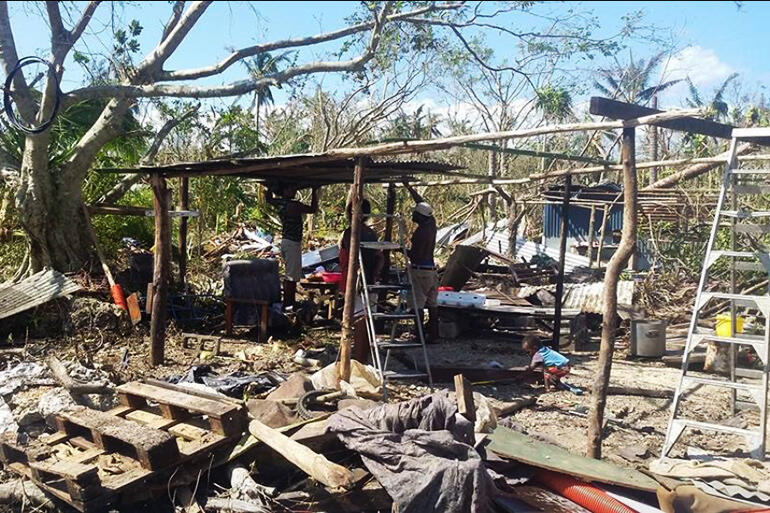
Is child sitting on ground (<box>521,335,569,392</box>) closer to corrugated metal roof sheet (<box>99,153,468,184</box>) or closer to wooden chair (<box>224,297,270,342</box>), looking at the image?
corrugated metal roof sheet (<box>99,153,468,184</box>)

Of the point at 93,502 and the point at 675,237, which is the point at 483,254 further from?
the point at 93,502

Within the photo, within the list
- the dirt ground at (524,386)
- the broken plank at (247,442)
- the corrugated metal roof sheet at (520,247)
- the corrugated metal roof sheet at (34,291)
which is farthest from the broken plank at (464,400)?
the corrugated metal roof sheet at (520,247)

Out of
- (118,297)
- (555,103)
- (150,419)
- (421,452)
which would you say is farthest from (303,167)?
(555,103)

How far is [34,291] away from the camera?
33.1 ft

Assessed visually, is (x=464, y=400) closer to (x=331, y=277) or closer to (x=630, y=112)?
(x=630, y=112)

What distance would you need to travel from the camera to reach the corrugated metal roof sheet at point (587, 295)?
1212 centimetres

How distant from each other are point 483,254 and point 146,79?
280 inches

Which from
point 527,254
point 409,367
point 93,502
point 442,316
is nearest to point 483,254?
point 442,316

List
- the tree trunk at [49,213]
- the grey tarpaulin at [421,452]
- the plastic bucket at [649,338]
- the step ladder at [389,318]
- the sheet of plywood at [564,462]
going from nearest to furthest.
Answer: the grey tarpaulin at [421,452] < the sheet of plywood at [564,462] < the step ladder at [389,318] < the plastic bucket at [649,338] < the tree trunk at [49,213]

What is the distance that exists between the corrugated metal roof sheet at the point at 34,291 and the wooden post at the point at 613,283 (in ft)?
25.6

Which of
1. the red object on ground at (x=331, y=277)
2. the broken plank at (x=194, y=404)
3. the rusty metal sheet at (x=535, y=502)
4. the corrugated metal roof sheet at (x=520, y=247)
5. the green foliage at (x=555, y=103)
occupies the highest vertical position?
the green foliage at (x=555, y=103)

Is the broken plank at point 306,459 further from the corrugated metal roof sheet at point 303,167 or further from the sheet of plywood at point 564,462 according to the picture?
the corrugated metal roof sheet at point 303,167

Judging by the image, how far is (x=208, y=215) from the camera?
58.1 feet

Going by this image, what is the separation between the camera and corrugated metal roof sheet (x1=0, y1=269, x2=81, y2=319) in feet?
31.9
